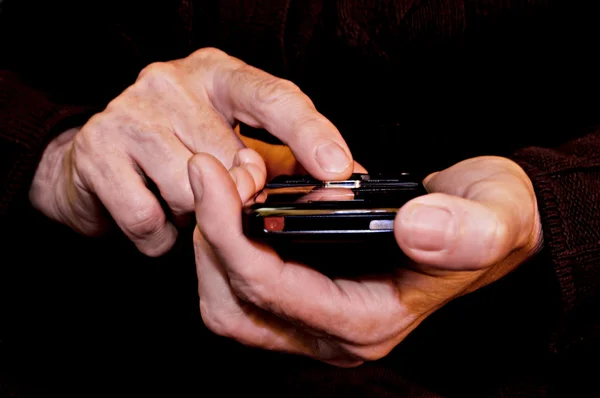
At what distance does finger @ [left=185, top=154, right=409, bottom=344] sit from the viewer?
49 cm

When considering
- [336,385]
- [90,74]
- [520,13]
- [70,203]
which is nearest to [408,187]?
[336,385]

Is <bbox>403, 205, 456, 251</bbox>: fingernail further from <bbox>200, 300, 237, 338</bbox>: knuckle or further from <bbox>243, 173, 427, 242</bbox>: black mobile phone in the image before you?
<bbox>200, 300, 237, 338</bbox>: knuckle

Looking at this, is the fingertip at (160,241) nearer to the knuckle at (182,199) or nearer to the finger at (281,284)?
the knuckle at (182,199)

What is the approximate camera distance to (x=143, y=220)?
72 cm

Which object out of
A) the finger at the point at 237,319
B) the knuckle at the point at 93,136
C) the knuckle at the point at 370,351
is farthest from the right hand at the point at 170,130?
the knuckle at the point at 370,351

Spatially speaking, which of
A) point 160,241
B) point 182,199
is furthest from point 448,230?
point 160,241

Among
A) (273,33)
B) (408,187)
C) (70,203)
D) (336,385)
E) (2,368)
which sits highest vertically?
(273,33)

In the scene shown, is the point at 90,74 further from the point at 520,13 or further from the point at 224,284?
the point at 520,13

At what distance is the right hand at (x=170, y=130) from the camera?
681 millimetres

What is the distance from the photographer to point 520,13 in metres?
0.86

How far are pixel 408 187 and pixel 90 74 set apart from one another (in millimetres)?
848

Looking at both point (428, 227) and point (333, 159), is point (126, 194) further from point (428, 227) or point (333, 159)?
point (428, 227)

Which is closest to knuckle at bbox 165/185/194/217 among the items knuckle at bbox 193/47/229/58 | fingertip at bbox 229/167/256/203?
fingertip at bbox 229/167/256/203

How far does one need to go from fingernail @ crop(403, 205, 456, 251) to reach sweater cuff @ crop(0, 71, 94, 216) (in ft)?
2.26
